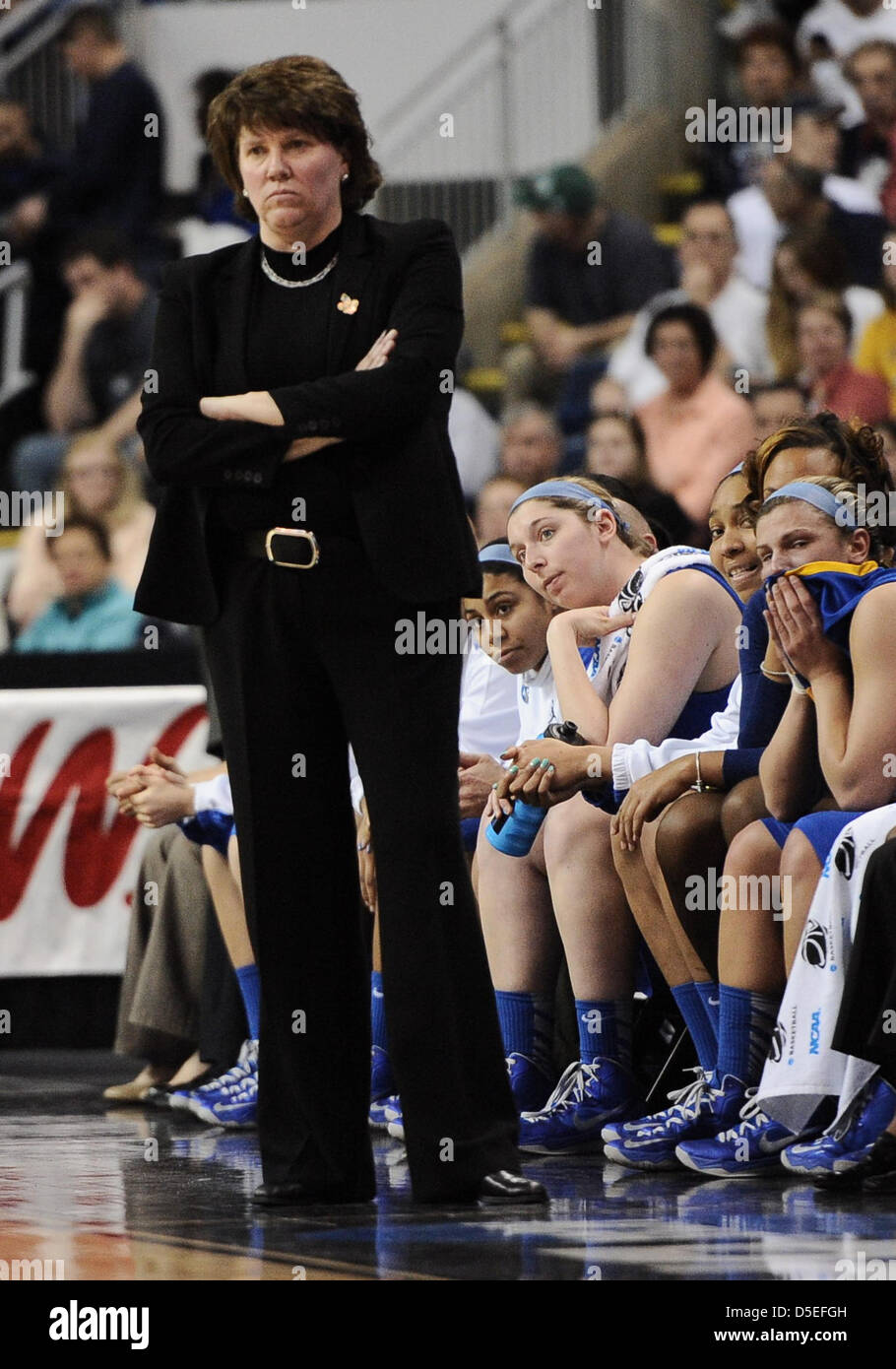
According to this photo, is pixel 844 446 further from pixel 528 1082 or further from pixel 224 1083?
pixel 224 1083

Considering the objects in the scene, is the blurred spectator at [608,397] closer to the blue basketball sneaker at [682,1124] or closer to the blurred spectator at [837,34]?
the blurred spectator at [837,34]

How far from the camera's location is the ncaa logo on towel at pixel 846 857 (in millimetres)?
3662

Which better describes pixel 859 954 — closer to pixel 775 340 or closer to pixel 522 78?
pixel 775 340

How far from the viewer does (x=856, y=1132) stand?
3641mm

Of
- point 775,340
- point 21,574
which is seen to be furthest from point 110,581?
point 775,340

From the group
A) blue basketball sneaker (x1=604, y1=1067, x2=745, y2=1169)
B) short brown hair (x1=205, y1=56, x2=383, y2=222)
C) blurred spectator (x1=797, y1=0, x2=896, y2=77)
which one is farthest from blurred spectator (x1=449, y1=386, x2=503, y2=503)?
short brown hair (x1=205, y1=56, x2=383, y2=222)

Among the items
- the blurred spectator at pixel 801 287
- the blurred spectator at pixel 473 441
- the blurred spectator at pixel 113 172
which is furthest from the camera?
the blurred spectator at pixel 113 172

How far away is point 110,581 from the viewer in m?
8.59

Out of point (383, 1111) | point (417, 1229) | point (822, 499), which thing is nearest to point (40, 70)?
point (383, 1111)

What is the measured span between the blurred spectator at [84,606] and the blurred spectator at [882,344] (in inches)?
115

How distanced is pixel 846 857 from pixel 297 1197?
3.42 feet

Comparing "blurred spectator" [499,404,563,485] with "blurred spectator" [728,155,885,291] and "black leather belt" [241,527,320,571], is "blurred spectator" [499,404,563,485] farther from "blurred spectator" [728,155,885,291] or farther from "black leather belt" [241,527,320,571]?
"black leather belt" [241,527,320,571]

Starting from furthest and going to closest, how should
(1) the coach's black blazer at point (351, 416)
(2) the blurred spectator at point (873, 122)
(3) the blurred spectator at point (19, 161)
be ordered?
1. (3) the blurred spectator at point (19, 161)
2. (2) the blurred spectator at point (873, 122)
3. (1) the coach's black blazer at point (351, 416)

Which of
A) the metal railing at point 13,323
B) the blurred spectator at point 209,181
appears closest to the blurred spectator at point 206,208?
the blurred spectator at point 209,181
